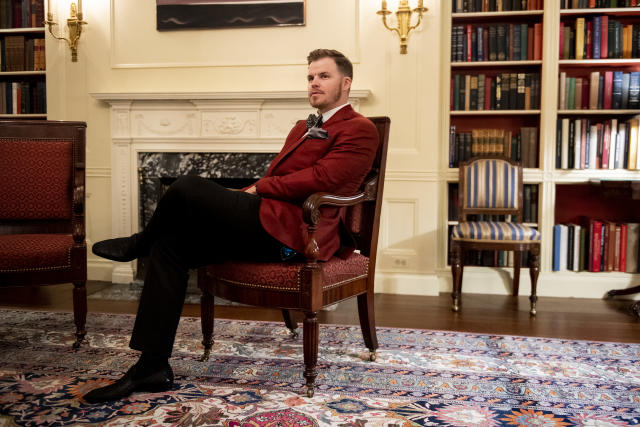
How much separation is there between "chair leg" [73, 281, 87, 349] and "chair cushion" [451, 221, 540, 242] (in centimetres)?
217

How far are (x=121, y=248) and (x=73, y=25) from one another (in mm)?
2752

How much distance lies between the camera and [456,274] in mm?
3385

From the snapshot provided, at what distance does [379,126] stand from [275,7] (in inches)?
74.9

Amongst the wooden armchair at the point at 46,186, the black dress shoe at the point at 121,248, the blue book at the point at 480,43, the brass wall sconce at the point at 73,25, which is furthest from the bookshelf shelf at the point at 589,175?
the brass wall sconce at the point at 73,25

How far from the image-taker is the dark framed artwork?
3854 millimetres

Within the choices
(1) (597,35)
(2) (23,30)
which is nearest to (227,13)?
(2) (23,30)

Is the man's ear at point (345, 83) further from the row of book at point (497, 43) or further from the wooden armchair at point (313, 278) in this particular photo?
the row of book at point (497, 43)

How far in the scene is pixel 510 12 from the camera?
384 centimetres

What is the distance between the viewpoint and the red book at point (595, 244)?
12.4 ft

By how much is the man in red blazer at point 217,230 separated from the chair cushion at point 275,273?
0.04m

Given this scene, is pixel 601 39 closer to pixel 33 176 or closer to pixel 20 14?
pixel 33 176

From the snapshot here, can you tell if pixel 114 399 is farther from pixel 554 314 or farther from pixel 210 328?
pixel 554 314

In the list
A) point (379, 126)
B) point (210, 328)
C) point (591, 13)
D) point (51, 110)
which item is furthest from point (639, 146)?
point (51, 110)

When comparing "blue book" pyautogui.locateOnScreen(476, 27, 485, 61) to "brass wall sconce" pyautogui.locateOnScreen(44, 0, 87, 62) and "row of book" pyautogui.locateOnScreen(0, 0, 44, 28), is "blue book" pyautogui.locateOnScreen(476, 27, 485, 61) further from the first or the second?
"row of book" pyautogui.locateOnScreen(0, 0, 44, 28)
